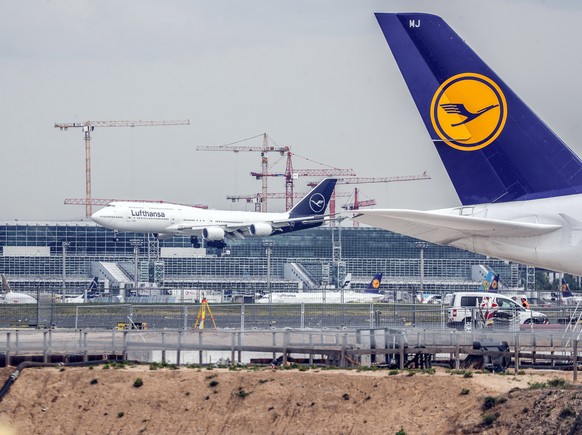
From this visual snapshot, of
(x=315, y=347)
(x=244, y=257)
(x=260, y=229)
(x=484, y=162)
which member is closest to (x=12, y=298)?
(x=260, y=229)

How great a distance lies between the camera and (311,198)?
12025cm

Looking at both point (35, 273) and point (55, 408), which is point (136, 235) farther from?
point (55, 408)

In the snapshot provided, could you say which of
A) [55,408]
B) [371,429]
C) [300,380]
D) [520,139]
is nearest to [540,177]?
[520,139]

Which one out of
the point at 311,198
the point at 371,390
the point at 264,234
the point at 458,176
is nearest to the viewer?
the point at 458,176

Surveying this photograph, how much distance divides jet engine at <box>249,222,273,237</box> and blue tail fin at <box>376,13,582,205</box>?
85.0 meters

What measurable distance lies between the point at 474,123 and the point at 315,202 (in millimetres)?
99784

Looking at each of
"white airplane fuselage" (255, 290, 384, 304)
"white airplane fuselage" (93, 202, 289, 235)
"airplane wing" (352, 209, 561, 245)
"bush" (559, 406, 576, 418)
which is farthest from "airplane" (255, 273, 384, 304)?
"airplane wing" (352, 209, 561, 245)

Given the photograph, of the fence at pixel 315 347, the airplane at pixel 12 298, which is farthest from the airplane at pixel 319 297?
the fence at pixel 315 347

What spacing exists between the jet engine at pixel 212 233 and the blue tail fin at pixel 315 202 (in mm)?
14974

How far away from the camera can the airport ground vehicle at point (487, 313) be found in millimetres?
42438

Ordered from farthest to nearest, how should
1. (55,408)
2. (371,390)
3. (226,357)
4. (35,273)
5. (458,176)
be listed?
(35,273)
(226,357)
(55,408)
(371,390)
(458,176)

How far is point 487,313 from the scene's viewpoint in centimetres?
4600

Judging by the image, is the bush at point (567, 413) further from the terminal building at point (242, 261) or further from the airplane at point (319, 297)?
the terminal building at point (242, 261)

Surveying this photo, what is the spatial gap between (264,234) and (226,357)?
240 ft
